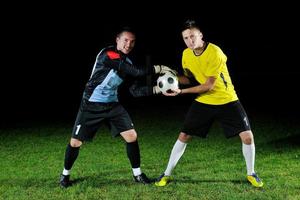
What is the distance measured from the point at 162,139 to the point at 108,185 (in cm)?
289

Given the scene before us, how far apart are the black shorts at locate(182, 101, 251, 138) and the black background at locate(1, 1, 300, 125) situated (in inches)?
346

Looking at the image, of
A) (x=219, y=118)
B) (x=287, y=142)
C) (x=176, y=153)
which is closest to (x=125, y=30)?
(x=219, y=118)

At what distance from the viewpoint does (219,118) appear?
5.21 meters

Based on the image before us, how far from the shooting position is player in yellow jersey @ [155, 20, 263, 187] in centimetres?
499

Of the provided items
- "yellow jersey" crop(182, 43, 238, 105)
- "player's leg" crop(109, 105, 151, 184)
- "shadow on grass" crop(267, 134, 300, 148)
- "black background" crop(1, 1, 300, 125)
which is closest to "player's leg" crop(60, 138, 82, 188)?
"player's leg" crop(109, 105, 151, 184)

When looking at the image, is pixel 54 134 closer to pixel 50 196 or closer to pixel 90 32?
pixel 50 196

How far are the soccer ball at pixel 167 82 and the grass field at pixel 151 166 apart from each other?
1174mm

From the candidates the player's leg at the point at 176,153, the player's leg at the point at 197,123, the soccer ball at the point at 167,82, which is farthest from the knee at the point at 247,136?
the soccer ball at the point at 167,82

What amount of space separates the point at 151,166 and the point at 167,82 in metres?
1.74

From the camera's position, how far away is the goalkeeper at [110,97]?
5.14m

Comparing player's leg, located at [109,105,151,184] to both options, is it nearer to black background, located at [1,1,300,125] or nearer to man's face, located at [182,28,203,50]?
man's face, located at [182,28,203,50]

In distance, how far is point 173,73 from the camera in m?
5.11

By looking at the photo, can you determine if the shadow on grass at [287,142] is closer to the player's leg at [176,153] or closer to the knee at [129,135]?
the player's leg at [176,153]

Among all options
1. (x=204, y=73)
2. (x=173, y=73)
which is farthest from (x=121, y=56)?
(x=204, y=73)
